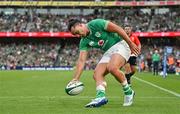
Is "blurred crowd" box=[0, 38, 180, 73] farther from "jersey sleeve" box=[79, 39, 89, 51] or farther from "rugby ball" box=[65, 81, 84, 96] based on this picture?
"rugby ball" box=[65, 81, 84, 96]

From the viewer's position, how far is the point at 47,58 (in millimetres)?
63844

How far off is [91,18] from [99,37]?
187 feet

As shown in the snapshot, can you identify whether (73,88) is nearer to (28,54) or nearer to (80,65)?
(80,65)

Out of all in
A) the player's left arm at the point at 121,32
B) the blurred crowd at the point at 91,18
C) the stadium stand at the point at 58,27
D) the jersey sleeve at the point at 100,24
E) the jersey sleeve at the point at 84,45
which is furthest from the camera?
the blurred crowd at the point at 91,18

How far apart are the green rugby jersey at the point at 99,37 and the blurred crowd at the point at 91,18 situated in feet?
173

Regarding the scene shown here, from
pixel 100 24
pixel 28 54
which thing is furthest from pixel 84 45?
pixel 28 54

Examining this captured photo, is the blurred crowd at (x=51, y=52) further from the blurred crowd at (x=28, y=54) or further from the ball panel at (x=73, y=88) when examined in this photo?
the ball panel at (x=73, y=88)

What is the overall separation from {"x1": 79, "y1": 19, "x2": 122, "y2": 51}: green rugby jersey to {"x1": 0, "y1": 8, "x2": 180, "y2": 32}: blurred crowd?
5269cm

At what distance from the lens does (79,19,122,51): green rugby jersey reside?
11.2 meters

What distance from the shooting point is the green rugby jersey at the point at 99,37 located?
1125 cm

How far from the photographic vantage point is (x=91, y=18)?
2692 inches

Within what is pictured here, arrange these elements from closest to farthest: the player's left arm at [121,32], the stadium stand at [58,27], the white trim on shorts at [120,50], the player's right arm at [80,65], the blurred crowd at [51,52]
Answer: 1. the player's left arm at [121,32]
2. the player's right arm at [80,65]
3. the white trim on shorts at [120,50]
4. the blurred crowd at [51,52]
5. the stadium stand at [58,27]

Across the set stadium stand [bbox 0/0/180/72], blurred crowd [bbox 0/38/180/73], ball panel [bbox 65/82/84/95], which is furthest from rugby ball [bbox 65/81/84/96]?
stadium stand [bbox 0/0/180/72]

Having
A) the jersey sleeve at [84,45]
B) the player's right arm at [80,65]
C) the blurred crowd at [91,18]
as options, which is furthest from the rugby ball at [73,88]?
the blurred crowd at [91,18]
